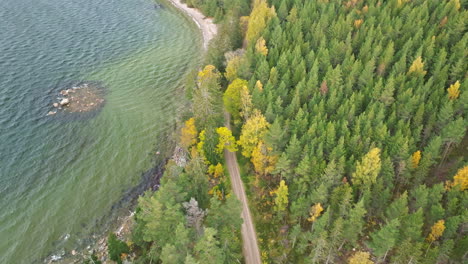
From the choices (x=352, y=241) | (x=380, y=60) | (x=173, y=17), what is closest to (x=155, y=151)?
(x=352, y=241)

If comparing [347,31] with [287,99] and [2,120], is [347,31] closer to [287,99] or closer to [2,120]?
[287,99]

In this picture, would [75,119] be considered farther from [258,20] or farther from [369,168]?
[369,168]

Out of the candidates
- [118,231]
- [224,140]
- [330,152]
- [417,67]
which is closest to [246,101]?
[224,140]

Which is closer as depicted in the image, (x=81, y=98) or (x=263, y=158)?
(x=263, y=158)

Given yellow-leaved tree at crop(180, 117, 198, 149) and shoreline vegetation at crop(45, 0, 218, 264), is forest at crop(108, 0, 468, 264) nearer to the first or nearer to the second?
yellow-leaved tree at crop(180, 117, 198, 149)

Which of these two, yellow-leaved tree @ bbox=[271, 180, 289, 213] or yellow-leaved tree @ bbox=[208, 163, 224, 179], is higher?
yellow-leaved tree @ bbox=[271, 180, 289, 213]

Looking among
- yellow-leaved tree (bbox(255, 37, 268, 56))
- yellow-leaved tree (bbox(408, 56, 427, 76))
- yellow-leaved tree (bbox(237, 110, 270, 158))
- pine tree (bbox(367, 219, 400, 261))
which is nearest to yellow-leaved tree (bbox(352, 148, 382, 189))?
pine tree (bbox(367, 219, 400, 261))
